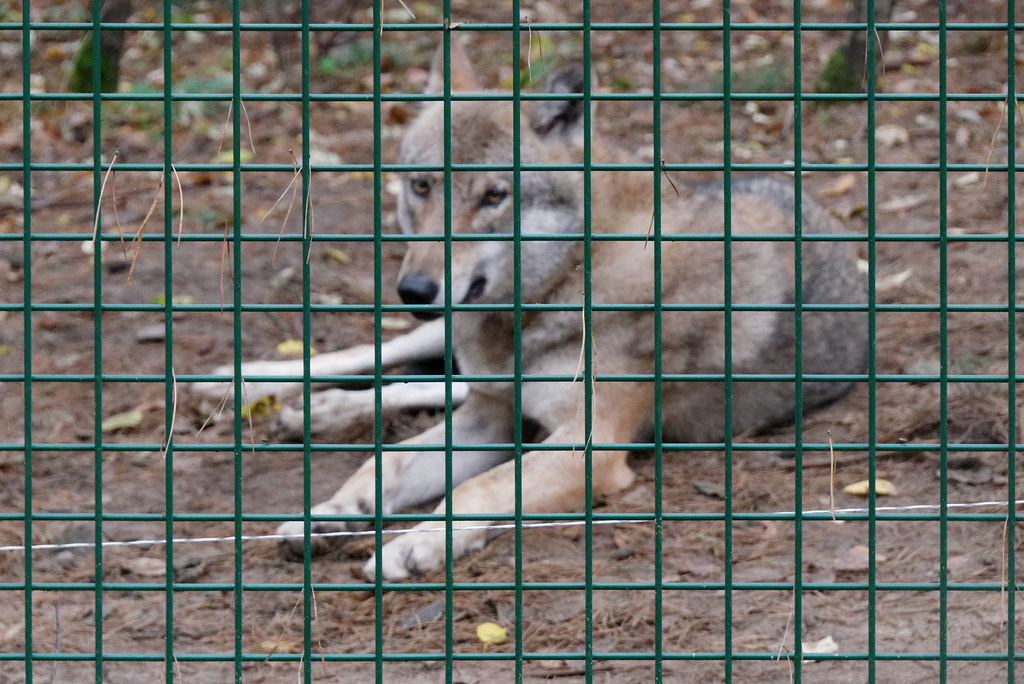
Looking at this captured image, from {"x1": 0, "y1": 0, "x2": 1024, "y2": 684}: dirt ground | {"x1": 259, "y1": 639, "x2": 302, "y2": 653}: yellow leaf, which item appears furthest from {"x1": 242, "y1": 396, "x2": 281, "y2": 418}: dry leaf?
{"x1": 259, "y1": 639, "x2": 302, "y2": 653}: yellow leaf

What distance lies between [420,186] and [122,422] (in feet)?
5.20

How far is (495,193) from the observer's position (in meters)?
3.94

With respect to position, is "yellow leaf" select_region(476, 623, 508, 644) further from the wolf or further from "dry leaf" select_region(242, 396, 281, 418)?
"dry leaf" select_region(242, 396, 281, 418)

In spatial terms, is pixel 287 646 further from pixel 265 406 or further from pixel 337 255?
pixel 337 255

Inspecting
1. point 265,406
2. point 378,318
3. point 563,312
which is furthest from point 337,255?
point 378,318

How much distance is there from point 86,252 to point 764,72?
15.2 ft

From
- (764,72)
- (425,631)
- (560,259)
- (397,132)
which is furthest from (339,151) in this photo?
(425,631)

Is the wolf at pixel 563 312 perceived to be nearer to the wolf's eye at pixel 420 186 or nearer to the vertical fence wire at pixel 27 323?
the wolf's eye at pixel 420 186

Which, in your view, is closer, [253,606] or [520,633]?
[520,633]

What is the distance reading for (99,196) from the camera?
7.39 feet

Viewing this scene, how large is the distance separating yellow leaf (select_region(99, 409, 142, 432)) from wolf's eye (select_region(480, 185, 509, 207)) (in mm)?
1744

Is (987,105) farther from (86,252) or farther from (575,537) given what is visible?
(86,252)

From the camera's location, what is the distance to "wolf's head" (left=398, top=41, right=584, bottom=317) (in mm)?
3912

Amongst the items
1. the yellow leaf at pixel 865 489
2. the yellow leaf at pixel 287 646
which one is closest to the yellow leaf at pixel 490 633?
the yellow leaf at pixel 287 646
